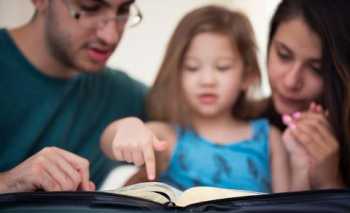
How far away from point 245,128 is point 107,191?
37 cm

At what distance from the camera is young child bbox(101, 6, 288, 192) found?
130 centimetres

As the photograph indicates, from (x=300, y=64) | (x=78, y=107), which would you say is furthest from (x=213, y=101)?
(x=78, y=107)

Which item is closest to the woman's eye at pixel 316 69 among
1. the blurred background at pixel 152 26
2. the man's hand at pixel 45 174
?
the blurred background at pixel 152 26

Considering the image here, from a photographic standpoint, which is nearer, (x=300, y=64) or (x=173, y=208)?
(x=173, y=208)

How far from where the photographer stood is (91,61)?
1.33 m

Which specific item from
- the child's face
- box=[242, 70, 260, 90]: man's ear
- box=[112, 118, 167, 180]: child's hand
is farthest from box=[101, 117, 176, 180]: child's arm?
box=[242, 70, 260, 90]: man's ear

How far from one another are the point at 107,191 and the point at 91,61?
322 millimetres

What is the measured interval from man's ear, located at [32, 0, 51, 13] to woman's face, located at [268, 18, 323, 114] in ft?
1.85

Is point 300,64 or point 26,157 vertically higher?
point 300,64

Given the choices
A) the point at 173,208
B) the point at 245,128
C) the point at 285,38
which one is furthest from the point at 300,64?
the point at 173,208

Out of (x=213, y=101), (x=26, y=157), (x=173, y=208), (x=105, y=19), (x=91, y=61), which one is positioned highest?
(x=105, y=19)

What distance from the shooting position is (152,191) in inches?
49.6

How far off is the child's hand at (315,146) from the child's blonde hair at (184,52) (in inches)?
5.1

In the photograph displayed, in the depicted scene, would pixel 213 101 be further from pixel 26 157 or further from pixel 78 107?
pixel 26 157
